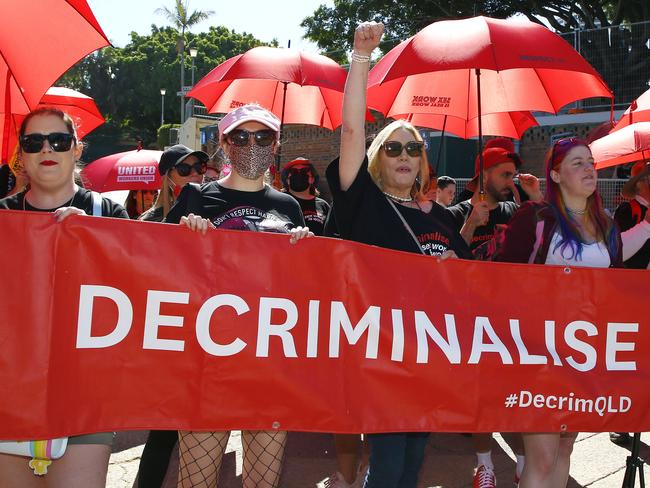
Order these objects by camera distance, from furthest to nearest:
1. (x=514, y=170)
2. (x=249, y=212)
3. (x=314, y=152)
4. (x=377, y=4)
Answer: (x=377, y=4), (x=314, y=152), (x=514, y=170), (x=249, y=212)

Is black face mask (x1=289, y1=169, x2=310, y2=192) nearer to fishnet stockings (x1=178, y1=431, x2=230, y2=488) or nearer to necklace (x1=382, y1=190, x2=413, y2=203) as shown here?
necklace (x1=382, y1=190, x2=413, y2=203)

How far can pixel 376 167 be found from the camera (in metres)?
3.52

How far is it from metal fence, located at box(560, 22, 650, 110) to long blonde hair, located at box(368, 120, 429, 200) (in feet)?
53.6

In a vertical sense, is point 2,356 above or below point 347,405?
above

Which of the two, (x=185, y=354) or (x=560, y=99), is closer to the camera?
(x=185, y=354)

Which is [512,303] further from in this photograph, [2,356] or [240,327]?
[2,356]

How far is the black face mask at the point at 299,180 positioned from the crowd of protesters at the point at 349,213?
2.57m

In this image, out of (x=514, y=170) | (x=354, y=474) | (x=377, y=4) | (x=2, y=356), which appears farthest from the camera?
(x=377, y=4)

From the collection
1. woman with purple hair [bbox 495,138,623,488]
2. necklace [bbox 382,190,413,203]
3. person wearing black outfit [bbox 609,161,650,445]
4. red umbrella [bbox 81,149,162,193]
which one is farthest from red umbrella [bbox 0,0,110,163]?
red umbrella [bbox 81,149,162,193]

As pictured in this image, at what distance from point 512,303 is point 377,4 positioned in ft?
94.8

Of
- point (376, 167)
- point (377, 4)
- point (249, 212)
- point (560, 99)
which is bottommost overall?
point (249, 212)

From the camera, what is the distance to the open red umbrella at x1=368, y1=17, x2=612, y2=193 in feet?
15.2

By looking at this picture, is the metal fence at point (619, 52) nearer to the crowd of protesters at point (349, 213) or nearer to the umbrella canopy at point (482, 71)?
the umbrella canopy at point (482, 71)

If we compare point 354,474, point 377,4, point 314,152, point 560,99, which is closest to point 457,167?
point 314,152
